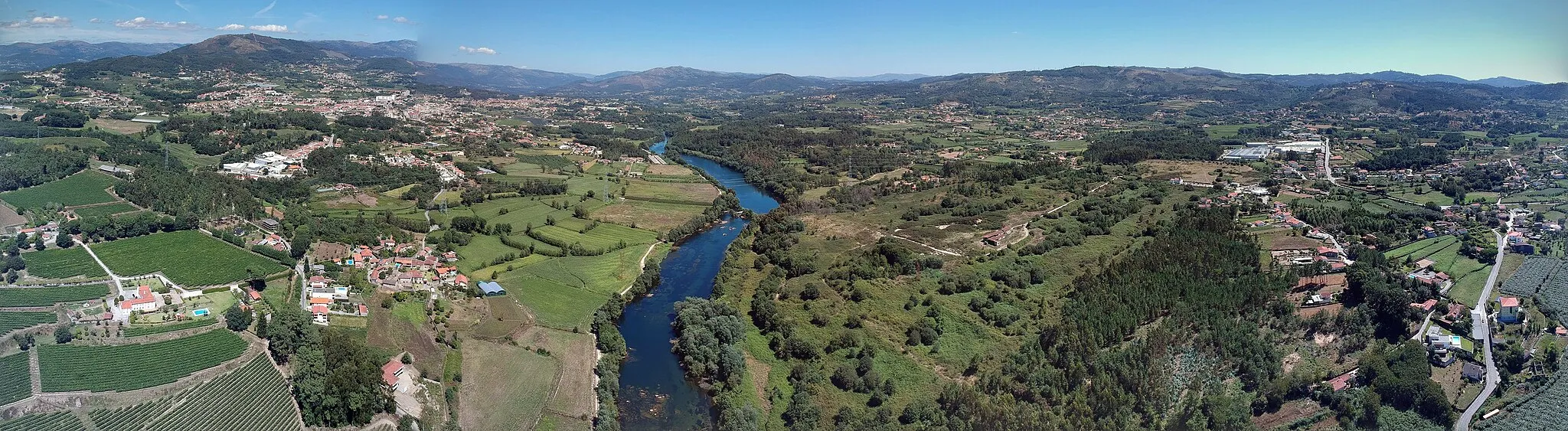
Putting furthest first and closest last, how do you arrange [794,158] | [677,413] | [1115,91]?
[1115,91], [794,158], [677,413]

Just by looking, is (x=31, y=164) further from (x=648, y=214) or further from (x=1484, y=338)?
(x=1484, y=338)

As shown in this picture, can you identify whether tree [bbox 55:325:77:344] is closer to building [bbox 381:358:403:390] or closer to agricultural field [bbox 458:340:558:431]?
building [bbox 381:358:403:390]

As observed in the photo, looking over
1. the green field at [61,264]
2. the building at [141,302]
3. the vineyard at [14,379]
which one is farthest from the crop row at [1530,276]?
the green field at [61,264]

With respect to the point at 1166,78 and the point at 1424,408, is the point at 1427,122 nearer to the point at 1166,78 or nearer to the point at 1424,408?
the point at 1166,78

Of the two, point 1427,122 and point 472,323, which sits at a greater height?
point 1427,122

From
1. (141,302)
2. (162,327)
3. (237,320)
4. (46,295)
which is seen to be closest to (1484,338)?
(237,320)

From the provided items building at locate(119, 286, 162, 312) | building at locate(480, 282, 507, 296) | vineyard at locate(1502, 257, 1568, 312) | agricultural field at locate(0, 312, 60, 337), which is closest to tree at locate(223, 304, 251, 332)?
building at locate(119, 286, 162, 312)

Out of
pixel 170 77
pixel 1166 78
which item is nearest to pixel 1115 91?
pixel 1166 78

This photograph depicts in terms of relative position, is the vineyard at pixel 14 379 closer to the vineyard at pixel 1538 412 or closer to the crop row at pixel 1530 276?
the vineyard at pixel 1538 412
